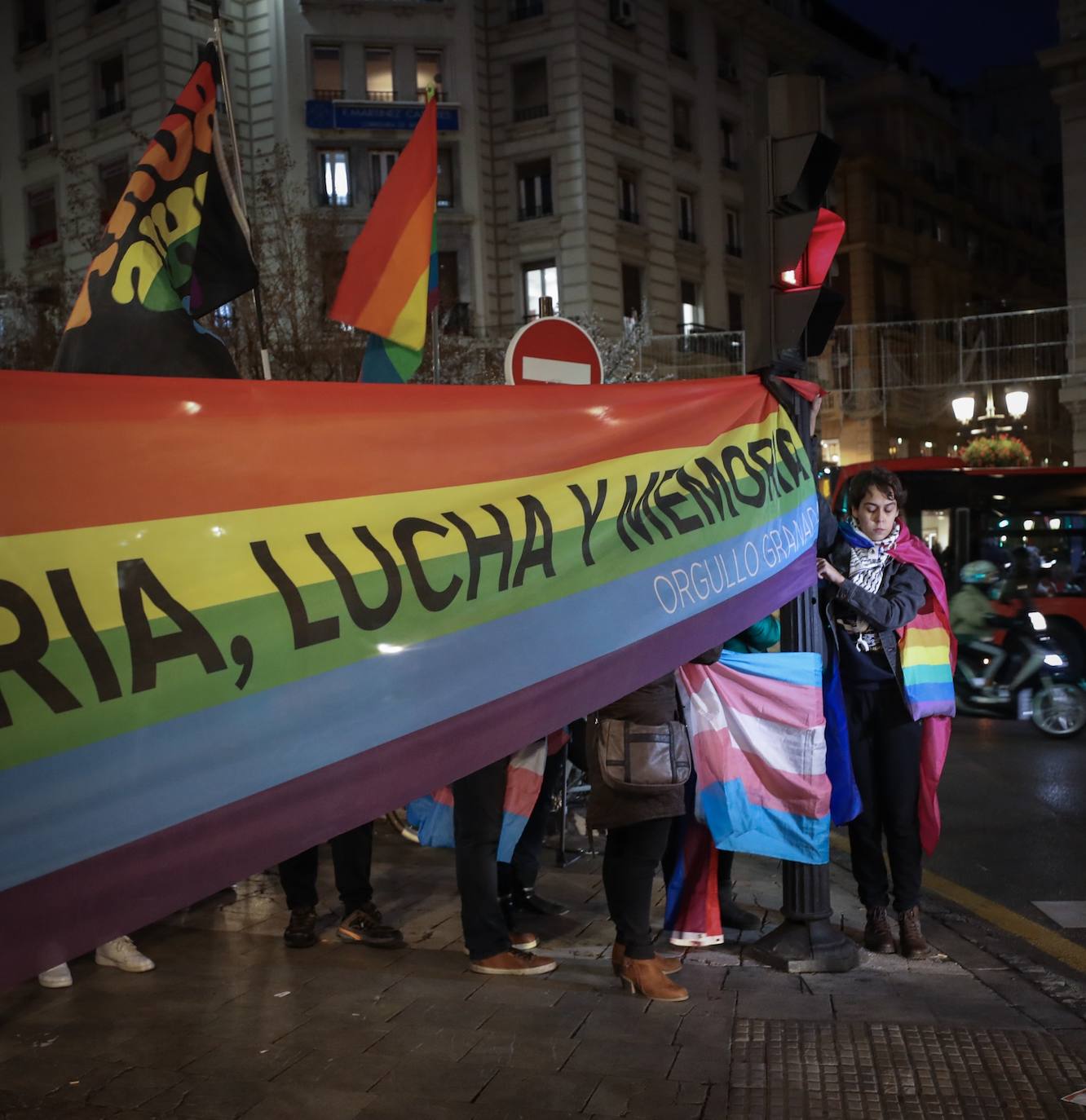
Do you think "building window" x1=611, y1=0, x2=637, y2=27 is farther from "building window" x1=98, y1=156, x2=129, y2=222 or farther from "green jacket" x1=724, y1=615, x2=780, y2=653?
"green jacket" x1=724, y1=615, x2=780, y2=653

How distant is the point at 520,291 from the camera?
3222 centimetres

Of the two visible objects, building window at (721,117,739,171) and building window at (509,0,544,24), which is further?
building window at (721,117,739,171)

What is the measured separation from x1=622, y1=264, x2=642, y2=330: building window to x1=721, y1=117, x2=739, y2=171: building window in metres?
5.55

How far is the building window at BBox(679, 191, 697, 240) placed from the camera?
114 feet

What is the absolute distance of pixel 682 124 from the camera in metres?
35.2

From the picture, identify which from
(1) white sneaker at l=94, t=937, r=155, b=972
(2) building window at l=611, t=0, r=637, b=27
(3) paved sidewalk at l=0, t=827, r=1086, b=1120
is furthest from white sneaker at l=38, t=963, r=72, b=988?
(2) building window at l=611, t=0, r=637, b=27

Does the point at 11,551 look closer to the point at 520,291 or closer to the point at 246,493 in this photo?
the point at 246,493

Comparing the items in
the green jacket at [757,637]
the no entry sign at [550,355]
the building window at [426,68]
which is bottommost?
the green jacket at [757,637]

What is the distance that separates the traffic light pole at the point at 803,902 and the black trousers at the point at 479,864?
1071 millimetres

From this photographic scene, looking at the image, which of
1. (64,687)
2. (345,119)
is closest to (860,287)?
(345,119)

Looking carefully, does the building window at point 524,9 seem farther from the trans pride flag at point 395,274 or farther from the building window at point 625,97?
the trans pride flag at point 395,274

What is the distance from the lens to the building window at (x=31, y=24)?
3262cm

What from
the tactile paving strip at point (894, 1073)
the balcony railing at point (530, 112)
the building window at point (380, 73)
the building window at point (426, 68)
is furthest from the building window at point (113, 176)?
the tactile paving strip at point (894, 1073)

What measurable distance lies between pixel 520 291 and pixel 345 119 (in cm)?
606
